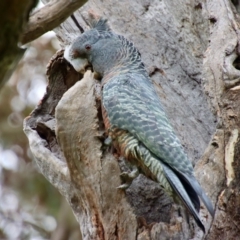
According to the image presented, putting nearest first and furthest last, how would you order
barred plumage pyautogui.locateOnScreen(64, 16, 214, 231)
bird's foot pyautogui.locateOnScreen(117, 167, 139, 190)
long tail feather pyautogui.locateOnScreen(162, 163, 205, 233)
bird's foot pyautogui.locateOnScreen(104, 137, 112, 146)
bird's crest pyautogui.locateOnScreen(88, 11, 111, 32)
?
long tail feather pyautogui.locateOnScreen(162, 163, 205, 233), barred plumage pyautogui.locateOnScreen(64, 16, 214, 231), bird's foot pyautogui.locateOnScreen(117, 167, 139, 190), bird's foot pyautogui.locateOnScreen(104, 137, 112, 146), bird's crest pyautogui.locateOnScreen(88, 11, 111, 32)

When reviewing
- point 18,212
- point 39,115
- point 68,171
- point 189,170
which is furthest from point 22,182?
point 189,170

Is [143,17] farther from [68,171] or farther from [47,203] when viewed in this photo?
[47,203]

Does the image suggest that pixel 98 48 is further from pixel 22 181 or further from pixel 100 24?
pixel 22 181

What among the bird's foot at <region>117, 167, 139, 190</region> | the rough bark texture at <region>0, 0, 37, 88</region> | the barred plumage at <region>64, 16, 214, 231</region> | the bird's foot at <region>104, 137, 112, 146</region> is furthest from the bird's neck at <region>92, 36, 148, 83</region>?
the rough bark texture at <region>0, 0, 37, 88</region>

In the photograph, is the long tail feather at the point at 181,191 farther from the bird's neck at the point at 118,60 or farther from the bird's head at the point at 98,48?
the bird's head at the point at 98,48

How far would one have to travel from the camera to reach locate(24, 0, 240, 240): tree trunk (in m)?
2.75

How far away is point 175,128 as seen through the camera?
3.50 metres

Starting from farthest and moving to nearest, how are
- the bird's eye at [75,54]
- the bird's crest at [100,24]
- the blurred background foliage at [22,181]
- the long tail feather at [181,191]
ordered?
the blurred background foliage at [22,181]
the bird's crest at [100,24]
the bird's eye at [75,54]
the long tail feather at [181,191]

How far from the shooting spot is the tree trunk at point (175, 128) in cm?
275

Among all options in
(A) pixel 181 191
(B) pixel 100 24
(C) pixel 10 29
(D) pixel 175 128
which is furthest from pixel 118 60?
(C) pixel 10 29

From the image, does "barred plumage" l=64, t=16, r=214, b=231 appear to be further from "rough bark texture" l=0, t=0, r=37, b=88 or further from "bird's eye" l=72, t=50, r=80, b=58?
"rough bark texture" l=0, t=0, r=37, b=88

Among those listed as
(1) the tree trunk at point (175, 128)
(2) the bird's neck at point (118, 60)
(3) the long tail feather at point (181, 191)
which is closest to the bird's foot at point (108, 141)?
A: (1) the tree trunk at point (175, 128)

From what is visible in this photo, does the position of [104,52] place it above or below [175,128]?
above

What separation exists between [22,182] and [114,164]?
4075mm
